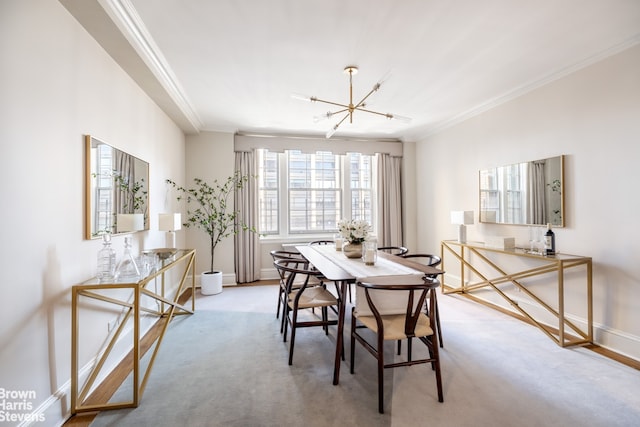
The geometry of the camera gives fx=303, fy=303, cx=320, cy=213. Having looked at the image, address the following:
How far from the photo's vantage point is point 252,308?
153 inches

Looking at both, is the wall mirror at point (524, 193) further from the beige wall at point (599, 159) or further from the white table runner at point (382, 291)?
the white table runner at point (382, 291)

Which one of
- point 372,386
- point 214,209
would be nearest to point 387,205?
point 214,209

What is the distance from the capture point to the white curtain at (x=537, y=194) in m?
3.31

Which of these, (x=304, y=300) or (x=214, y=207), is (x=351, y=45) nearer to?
(x=304, y=300)

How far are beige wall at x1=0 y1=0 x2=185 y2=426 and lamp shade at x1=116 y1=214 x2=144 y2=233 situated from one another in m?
0.35

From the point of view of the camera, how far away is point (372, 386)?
7.06 ft

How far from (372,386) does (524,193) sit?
2.83m

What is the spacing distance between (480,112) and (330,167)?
2.69 meters

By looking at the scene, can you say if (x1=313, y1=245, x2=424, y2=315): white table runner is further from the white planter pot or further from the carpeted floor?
the white planter pot

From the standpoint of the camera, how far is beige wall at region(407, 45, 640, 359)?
8.45ft

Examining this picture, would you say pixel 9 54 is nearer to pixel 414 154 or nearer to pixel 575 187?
pixel 575 187

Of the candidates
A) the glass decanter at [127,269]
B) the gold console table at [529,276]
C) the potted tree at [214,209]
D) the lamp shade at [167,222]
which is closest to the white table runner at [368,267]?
the gold console table at [529,276]
